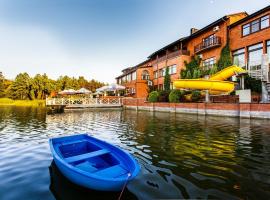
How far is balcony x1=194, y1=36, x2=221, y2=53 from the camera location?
97.4 ft

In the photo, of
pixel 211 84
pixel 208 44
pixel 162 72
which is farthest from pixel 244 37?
pixel 162 72

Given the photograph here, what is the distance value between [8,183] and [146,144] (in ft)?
19.0

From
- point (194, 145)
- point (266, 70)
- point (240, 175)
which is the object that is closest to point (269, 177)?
point (240, 175)

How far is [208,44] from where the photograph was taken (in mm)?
31609

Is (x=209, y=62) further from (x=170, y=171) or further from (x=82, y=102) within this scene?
(x=170, y=171)

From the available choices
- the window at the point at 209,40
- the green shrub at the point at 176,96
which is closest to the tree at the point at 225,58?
the window at the point at 209,40

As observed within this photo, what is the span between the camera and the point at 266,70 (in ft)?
64.1

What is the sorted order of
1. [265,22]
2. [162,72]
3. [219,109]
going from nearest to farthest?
[219,109] < [265,22] < [162,72]

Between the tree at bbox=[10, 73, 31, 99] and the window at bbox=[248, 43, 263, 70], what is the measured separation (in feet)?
223

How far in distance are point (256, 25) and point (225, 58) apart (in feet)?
17.2

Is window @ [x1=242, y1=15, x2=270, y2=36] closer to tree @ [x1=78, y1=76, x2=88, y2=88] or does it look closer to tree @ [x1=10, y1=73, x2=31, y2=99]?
tree @ [x1=78, y1=76, x2=88, y2=88]

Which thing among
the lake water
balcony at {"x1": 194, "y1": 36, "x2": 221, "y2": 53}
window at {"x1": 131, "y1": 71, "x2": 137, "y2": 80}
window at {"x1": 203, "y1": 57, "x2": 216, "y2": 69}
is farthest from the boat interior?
window at {"x1": 131, "y1": 71, "x2": 137, "y2": 80}

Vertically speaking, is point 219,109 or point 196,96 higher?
point 196,96

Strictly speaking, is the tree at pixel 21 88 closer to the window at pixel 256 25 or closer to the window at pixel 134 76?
the window at pixel 134 76
